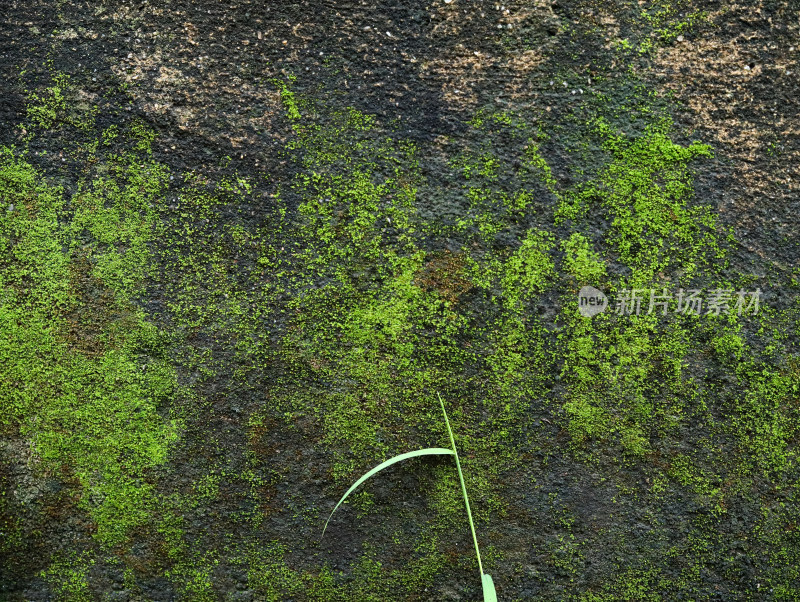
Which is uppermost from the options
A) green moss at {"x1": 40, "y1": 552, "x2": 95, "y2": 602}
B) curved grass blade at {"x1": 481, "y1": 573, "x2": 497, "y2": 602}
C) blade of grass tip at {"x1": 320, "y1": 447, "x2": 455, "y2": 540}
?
blade of grass tip at {"x1": 320, "y1": 447, "x2": 455, "y2": 540}

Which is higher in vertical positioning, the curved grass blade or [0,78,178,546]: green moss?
[0,78,178,546]: green moss

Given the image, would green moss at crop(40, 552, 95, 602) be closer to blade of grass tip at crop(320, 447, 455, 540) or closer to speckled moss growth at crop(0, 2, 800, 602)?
speckled moss growth at crop(0, 2, 800, 602)

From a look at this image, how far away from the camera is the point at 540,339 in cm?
150

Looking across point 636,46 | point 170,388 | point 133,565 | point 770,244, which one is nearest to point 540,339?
point 770,244

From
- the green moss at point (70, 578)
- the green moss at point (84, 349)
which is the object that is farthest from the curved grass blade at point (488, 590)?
the green moss at point (70, 578)

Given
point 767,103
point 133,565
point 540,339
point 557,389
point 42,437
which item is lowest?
point 133,565

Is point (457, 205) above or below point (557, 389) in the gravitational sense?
above

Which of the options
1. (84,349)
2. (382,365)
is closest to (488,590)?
(382,365)

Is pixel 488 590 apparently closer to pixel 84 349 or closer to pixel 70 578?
pixel 70 578

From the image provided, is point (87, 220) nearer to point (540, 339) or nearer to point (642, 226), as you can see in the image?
point (540, 339)

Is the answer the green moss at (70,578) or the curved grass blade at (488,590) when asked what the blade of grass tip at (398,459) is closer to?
the curved grass blade at (488,590)

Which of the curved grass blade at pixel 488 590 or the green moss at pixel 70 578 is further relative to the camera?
the green moss at pixel 70 578

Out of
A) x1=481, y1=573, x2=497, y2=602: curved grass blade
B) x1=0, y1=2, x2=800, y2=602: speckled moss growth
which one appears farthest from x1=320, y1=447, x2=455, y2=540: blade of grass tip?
x1=481, y1=573, x2=497, y2=602: curved grass blade

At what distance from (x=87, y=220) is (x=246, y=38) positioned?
2.32 feet
